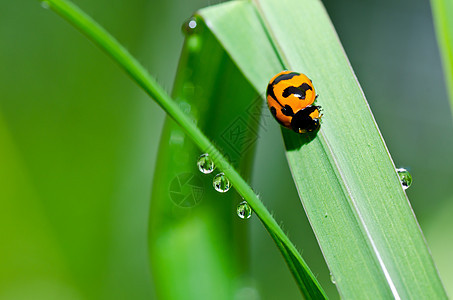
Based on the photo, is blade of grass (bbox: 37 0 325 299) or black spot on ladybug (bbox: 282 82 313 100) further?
black spot on ladybug (bbox: 282 82 313 100)

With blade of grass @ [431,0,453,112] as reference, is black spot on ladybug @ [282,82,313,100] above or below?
above

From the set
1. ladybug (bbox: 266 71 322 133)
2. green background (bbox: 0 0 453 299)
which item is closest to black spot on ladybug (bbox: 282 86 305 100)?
ladybug (bbox: 266 71 322 133)

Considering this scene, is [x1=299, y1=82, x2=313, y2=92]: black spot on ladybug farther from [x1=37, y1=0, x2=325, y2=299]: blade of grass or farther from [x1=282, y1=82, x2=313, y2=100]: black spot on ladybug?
[x1=37, y1=0, x2=325, y2=299]: blade of grass

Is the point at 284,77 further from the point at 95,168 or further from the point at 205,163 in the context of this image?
the point at 95,168

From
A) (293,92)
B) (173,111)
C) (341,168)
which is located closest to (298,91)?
(293,92)

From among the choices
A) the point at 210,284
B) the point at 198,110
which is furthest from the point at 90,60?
the point at 210,284

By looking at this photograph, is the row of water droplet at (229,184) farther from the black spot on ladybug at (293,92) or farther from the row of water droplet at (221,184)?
the black spot on ladybug at (293,92)
